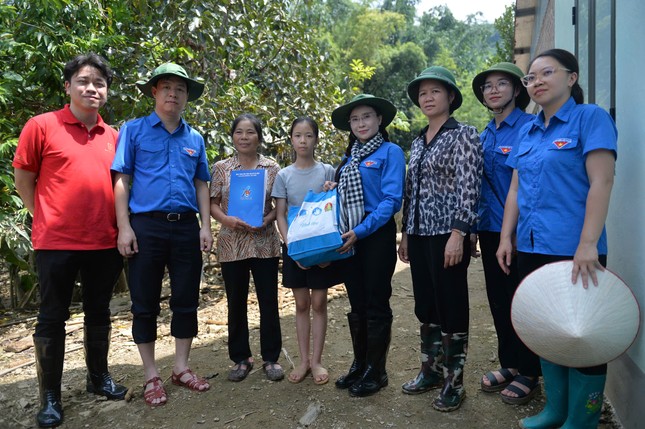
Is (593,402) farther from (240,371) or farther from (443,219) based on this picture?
(240,371)

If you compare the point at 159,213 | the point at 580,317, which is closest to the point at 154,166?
the point at 159,213

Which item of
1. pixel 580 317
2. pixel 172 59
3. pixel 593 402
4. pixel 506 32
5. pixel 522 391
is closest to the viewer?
pixel 580 317

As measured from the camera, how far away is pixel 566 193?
8.93 ft

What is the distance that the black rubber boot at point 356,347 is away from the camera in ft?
12.0

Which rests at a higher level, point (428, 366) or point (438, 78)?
point (438, 78)

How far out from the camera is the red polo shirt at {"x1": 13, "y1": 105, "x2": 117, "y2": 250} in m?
3.40

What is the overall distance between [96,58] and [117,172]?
749 millimetres

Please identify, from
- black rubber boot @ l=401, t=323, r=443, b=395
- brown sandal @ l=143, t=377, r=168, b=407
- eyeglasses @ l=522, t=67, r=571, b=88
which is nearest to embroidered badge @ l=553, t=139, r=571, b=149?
eyeglasses @ l=522, t=67, r=571, b=88

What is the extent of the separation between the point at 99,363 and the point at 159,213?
1.17 meters

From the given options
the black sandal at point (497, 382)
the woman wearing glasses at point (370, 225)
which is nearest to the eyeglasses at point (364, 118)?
the woman wearing glasses at point (370, 225)

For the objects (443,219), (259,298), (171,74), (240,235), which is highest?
(171,74)

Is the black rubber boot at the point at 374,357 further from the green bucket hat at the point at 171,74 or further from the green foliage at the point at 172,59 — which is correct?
the green foliage at the point at 172,59

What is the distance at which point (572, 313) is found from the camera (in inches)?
97.7

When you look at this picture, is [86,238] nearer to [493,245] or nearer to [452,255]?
[452,255]
